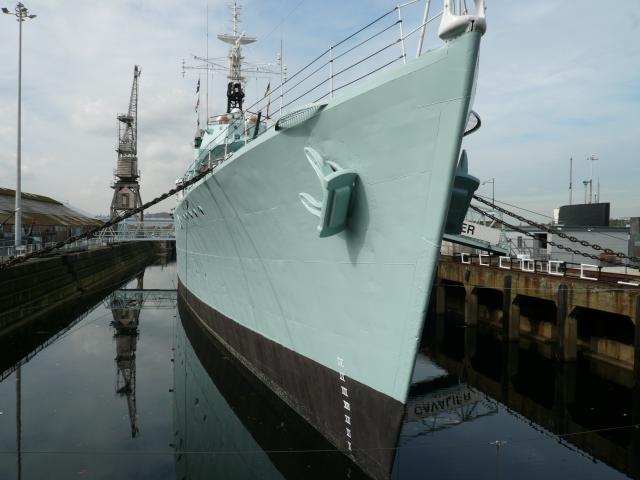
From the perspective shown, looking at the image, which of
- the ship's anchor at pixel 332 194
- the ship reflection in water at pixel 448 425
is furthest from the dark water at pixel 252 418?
the ship's anchor at pixel 332 194

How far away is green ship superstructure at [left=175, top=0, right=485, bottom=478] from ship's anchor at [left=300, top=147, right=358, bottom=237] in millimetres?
14

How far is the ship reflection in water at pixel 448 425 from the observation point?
6.82 metres

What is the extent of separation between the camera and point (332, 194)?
5.16 metres

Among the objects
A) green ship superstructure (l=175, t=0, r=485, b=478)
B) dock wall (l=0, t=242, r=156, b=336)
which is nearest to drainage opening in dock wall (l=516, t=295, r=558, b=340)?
green ship superstructure (l=175, t=0, r=485, b=478)

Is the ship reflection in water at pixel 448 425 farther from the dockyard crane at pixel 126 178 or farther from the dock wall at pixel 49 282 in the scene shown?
the dockyard crane at pixel 126 178

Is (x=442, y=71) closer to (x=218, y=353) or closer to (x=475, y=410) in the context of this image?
(x=475, y=410)

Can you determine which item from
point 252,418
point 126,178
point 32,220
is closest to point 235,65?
point 252,418

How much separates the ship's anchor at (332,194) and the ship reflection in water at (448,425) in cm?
273

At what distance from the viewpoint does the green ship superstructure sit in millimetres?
4508

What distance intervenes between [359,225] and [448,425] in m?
5.64

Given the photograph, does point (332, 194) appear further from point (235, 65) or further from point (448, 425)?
point (235, 65)

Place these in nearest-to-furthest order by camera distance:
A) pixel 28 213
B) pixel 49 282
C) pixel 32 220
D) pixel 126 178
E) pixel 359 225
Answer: pixel 359 225 → pixel 49 282 → pixel 32 220 → pixel 28 213 → pixel 126 178

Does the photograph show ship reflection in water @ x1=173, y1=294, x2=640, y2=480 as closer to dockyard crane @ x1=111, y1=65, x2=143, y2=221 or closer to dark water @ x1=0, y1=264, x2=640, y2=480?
dark water @ x1=0, y1=264, x2=640, y2=480

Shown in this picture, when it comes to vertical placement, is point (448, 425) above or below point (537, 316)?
below
